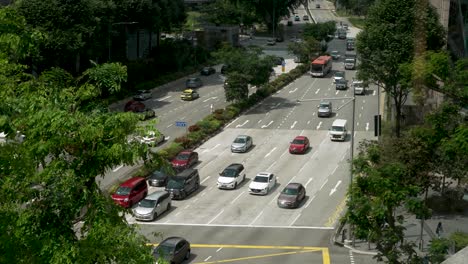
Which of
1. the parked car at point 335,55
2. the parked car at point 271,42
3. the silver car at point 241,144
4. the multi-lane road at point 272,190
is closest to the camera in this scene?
the multi-lane road at point 272,190

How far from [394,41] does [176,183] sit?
22.7m

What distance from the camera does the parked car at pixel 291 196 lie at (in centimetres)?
4419

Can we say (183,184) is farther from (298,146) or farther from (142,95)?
(142,95)

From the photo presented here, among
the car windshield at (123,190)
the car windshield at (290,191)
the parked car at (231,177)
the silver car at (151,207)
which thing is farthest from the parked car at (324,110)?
the car windshield at (123,190)

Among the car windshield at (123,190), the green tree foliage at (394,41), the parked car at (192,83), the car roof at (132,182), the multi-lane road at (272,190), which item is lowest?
the multi-lane road at (272,190)

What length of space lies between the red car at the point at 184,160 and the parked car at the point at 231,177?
11.7 feet

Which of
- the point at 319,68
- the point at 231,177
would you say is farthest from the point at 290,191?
the point at 319,68

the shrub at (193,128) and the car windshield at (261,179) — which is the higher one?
the shrub at (193,128)

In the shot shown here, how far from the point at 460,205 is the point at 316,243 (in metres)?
11.3

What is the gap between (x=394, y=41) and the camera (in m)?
56.8

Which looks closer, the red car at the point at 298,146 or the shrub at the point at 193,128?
the red car at the point at 298,146

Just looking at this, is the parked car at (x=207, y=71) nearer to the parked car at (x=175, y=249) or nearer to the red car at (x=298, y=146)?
the red car at (x=298, y=146)

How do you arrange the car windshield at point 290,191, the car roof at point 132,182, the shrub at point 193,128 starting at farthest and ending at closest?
the shrub at point 193,128
the car windshield at point 290,191
the car roof at point 132,182

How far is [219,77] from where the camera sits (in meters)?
93.4
